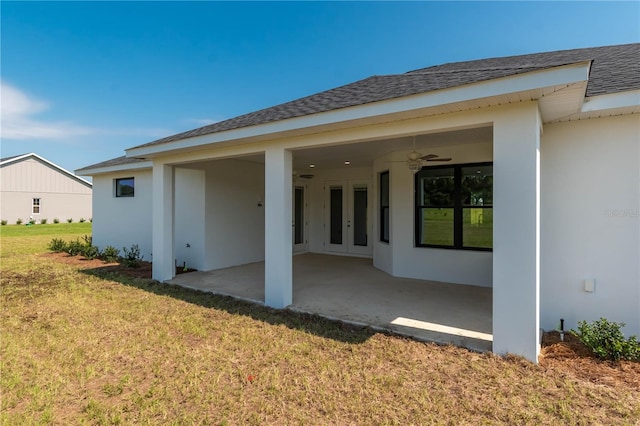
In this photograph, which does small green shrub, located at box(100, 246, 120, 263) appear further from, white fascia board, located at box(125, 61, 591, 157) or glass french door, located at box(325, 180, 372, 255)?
glass french door, located at box(325, 180, 372, 255)

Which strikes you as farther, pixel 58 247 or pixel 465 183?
pixel 58 247

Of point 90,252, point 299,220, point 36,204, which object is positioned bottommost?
point 90,252

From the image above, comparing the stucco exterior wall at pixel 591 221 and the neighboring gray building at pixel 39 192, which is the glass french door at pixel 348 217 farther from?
the neighboring gray building at pixel 39 192

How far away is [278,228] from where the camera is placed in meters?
5.23

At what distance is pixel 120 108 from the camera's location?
51.8 feet

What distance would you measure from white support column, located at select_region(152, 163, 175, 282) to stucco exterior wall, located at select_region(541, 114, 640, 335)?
23.3ft

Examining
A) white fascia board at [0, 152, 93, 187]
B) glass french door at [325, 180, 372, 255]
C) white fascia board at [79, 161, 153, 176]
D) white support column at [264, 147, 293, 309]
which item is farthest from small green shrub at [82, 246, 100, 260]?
white fascia board at [0, 152, 93, 187]

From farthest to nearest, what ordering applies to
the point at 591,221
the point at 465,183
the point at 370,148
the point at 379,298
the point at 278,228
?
the point at 370,148
the point at 465,183
the point at 379,298
the point at 278,228
the point at 591,221

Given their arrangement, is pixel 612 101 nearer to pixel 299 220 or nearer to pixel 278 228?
pixel 278 228

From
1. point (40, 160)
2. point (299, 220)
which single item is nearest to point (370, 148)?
point (299, 220)

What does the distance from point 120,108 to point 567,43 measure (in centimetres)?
1855

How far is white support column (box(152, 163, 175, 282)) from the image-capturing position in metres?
7.08

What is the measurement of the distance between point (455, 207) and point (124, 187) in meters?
10.2

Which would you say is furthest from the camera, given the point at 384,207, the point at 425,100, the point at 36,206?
the point at 36,206
